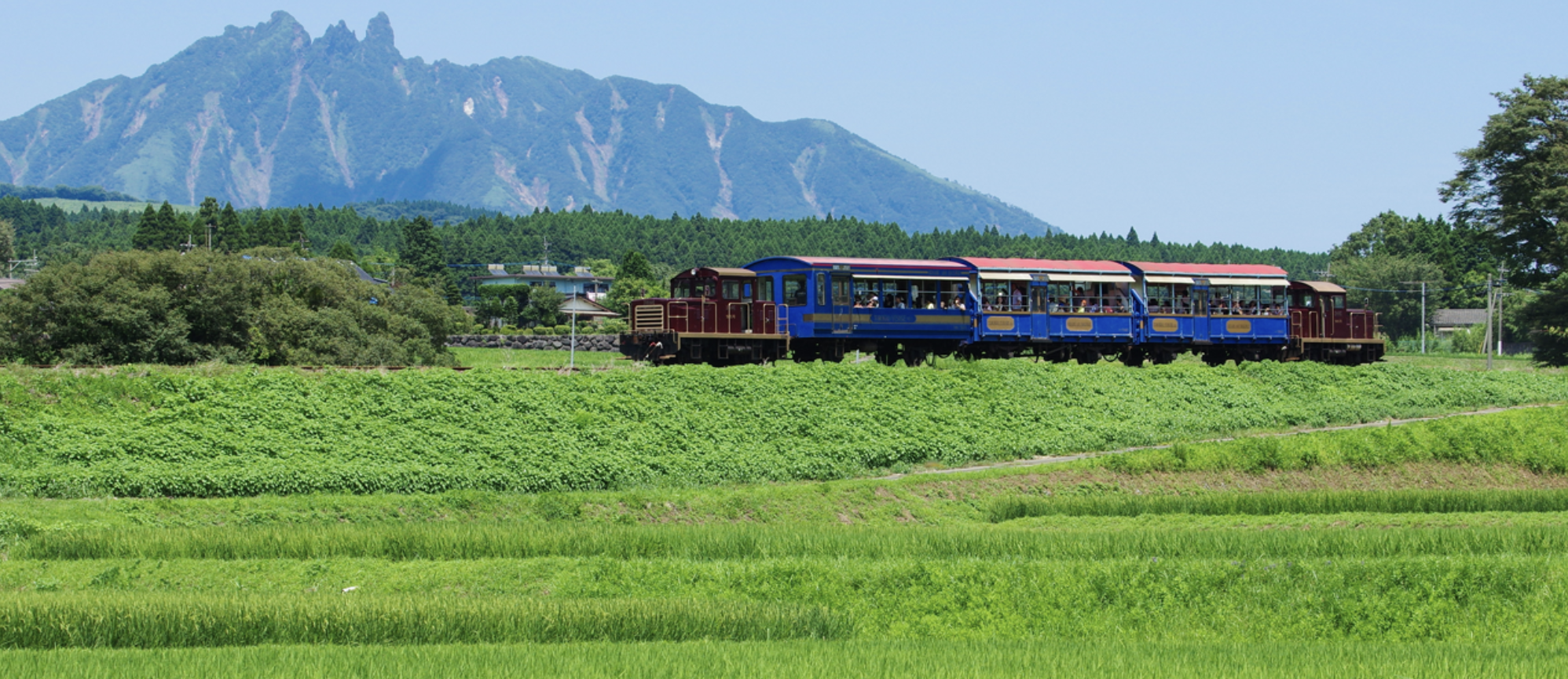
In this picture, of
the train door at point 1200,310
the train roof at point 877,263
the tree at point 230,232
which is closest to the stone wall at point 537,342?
the train roof at point 877,263

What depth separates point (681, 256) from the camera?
191250mm

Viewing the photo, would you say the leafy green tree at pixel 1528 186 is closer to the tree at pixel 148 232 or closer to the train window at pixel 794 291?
the train window at pixel 794 291

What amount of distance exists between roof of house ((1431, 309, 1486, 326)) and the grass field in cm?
11036

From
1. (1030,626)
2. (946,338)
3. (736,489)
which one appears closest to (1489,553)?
(1030,626)

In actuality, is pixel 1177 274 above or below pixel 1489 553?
above

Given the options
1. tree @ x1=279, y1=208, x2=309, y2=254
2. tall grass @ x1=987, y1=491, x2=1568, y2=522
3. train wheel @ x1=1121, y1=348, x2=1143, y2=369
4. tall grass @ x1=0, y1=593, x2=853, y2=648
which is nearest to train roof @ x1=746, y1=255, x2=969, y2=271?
train wheel @ x1=1121, y1=348, x2=1143, y2=369

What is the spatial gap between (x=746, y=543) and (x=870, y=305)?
24.0 m

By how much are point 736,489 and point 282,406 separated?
408 inches

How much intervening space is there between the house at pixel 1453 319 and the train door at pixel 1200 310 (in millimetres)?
97118

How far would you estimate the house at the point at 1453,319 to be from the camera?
130 metres

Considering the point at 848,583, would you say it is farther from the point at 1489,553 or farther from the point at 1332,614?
the point at 1489,553

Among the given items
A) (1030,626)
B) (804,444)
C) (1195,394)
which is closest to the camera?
(1030,626)

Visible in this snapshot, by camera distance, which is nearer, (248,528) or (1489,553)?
(1489,553)

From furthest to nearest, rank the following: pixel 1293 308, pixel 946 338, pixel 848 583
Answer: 1. pixel 1293 308
2. pixel 946 338
3. pixel 848 583
